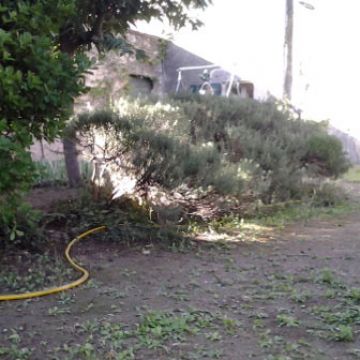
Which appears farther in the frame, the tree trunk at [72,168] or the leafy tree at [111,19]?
the tree trunk at [72,168]

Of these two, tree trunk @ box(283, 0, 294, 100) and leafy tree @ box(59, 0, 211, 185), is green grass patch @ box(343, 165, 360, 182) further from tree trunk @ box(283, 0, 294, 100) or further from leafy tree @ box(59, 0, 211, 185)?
leafy tree @ box(59, 0, 211, 185)

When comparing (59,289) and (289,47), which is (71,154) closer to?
(59,289)

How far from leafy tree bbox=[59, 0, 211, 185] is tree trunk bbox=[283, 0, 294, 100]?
340 inches

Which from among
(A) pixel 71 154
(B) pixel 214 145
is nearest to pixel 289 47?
(B) pixel 214 145

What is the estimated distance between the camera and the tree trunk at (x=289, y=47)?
15688 mm

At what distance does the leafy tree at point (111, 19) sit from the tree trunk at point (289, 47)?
8.63m

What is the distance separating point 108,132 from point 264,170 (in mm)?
2811

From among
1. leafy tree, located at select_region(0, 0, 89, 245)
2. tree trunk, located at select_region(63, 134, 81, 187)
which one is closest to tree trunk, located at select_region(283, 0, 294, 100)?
tree trunk, located at select_region(63, 134, 81, 187)

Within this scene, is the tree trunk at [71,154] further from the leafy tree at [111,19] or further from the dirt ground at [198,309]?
the dirt ground at [198,309]

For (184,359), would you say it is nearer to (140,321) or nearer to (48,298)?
(140,321)

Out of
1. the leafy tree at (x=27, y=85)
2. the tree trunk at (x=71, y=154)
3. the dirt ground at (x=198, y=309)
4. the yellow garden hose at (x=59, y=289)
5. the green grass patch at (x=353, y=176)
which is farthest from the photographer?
the green grass patch at (x=353, y=176)

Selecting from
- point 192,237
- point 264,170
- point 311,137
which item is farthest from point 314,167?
point 192,237

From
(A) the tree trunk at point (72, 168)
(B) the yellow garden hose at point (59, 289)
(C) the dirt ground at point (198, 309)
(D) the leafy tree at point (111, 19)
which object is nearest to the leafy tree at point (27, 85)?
(C) the dirt ground at point (198, 309)

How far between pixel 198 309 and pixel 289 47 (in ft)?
40.3
